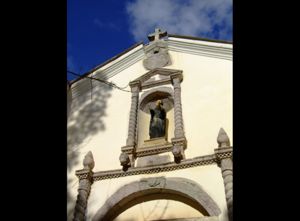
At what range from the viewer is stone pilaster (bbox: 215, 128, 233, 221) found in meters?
6.59

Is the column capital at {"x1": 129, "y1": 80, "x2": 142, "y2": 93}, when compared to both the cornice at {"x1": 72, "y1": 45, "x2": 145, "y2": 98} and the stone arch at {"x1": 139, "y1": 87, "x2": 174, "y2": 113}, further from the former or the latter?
the cornice at {"x1": 72, "y1": 45, "x2": 145, "y2": 98}

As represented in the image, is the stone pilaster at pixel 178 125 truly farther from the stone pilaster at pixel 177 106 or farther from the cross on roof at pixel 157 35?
the cross on roof at pixel 157 35

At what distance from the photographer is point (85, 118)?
898 centimetres

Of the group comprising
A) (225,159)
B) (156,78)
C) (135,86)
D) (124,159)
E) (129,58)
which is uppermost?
(129,58)

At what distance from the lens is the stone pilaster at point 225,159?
6590mm

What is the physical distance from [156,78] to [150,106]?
24.3 inches

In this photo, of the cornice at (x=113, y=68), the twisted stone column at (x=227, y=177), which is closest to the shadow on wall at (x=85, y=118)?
the cornice at (x=113, y=68)

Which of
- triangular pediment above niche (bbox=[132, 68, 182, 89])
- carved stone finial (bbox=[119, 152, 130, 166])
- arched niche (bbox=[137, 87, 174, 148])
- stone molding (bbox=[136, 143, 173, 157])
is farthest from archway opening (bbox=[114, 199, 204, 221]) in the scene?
triangular pediment above niche (bbox=[132, 68, 182, 89])

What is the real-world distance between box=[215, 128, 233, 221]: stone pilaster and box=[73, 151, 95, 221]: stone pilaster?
240 cm

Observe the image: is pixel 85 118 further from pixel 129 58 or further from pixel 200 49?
pixel 200 49

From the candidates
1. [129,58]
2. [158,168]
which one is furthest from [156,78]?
[158,168]
